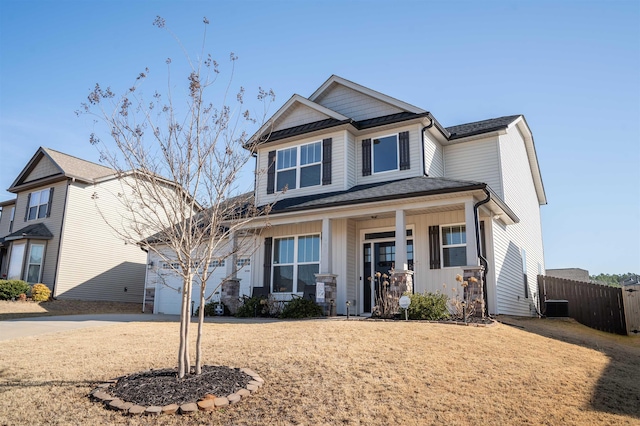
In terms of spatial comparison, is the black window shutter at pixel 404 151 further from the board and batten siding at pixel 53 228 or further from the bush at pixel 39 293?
the board and batten siding at pixel 53 228

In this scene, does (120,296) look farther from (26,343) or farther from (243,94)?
(243,94)

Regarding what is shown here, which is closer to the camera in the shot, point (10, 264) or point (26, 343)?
point (26, 343)

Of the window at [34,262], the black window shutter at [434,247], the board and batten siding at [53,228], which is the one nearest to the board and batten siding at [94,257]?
the board and batten siding at [53,228]

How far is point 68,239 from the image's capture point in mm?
22078

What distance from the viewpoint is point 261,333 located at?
362 inches

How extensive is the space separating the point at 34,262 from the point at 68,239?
2.02 m

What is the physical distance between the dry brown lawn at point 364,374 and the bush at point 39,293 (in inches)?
501

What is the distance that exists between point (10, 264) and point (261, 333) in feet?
65.0

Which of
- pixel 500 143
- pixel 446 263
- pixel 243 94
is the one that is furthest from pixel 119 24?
pixel 500 143

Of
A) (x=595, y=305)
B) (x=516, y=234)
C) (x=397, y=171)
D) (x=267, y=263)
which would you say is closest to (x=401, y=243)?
(x=397, y=171)

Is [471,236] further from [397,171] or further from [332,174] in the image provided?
[332,174]

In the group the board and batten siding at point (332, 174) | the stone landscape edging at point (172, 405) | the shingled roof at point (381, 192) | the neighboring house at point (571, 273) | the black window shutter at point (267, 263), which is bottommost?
the stone landscape edging at point (172, 405)

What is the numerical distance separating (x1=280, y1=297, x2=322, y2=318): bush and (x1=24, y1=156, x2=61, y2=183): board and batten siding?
640 inches

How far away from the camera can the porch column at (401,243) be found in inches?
467
